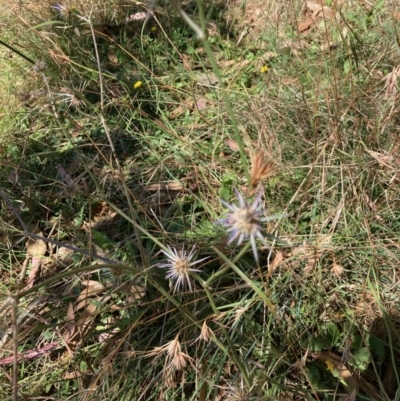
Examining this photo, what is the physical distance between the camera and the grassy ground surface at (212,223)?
4.13ft

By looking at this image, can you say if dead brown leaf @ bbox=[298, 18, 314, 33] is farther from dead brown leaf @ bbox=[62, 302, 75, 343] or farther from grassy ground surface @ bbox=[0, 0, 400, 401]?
dead brown leaf @ bbox=[62, 302, 75, 343]

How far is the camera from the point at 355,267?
1.39 metres

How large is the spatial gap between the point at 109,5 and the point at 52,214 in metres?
1.14

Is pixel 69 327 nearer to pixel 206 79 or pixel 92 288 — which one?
pixel 92 288

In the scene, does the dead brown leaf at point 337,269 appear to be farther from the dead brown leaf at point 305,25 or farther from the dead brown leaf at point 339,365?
the dead brown leaf at point 305,25

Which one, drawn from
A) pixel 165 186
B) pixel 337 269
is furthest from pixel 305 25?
pixel 337 269

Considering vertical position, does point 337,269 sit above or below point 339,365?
above

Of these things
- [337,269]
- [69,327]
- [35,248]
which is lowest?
[35,248]

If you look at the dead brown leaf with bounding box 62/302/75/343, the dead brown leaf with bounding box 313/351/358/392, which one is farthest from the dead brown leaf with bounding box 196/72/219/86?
the dead brown leaf with bounding box 313/351/358/392

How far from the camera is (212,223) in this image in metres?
1.50

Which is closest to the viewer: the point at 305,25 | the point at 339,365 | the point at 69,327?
the point at 339,365

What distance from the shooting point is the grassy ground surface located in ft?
4.13

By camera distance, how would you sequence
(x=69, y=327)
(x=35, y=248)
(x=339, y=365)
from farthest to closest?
(x=35, y=248)
(x=69, y=327)
(x=339, y=365)

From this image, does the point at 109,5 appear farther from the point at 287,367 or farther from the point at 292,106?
the point at 287,367
